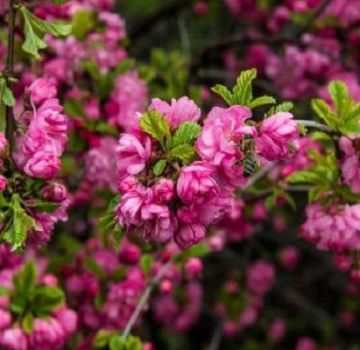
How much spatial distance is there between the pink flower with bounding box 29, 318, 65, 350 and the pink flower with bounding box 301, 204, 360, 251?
88 cm

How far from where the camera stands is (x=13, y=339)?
3020 millimetres

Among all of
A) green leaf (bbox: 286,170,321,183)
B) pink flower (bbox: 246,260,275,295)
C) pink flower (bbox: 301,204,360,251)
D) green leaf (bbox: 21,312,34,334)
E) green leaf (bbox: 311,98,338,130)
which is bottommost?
pink flower (bbox: 246,260,275,295)

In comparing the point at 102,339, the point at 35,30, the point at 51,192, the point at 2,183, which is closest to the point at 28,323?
the point at 102,339

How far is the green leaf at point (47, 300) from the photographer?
3.17 metres

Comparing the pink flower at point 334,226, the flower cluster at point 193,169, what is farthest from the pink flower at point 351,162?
the flower cluster at point 193,169

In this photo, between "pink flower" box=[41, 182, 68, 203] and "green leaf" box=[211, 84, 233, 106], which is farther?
"pink flower" box=[41, 182, 68, 203]

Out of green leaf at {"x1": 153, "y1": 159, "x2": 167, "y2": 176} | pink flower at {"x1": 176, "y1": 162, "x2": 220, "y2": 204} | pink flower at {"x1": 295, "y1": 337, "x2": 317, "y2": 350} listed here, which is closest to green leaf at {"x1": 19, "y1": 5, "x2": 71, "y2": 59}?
green leaf at {"x1": 153, "y1": 159, "x2": 167, "y2": 176}

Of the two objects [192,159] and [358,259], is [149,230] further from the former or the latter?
[358,259]

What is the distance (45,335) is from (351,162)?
116cm

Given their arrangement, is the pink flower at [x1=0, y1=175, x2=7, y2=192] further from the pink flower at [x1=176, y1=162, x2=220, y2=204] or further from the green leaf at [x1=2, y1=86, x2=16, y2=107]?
the pink flower at [x1=176, y1=162, x2=220, y2=204]

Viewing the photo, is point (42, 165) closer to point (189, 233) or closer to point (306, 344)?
point (189, 233)

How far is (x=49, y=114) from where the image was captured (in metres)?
2.43

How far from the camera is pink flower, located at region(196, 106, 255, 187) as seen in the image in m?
2.14

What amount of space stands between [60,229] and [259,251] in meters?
1.41
